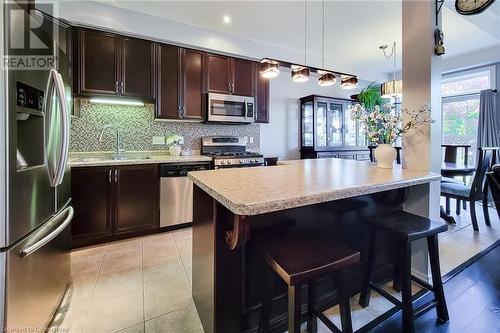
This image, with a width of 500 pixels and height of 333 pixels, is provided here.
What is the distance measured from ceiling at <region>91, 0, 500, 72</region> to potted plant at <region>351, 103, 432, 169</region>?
143cm

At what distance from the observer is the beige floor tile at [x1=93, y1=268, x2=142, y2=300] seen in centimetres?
183

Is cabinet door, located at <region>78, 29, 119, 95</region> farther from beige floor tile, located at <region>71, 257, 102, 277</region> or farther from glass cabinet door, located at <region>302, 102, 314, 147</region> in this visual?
glass cabinet door, located at <region>302, 102, 314, 147</region>

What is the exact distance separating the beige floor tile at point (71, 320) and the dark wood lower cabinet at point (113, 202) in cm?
108

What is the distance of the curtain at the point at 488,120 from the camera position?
4129 millimetres

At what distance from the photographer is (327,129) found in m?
4.70

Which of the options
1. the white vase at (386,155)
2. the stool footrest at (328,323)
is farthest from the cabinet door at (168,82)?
the stool footrest at (328,323)

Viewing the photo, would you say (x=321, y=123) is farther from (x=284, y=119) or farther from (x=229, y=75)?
(x=229, y=75)

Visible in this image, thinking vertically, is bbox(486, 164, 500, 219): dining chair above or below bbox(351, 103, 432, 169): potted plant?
below

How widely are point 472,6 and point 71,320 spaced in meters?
3.83

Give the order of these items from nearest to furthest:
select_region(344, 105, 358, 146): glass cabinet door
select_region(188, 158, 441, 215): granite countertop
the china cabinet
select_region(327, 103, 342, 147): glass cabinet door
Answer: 1. select_region(188, 158, 441, 215): granite countertop
2. the china cabinet
3. select_region(327, 103, 342, 147): glass cabinet door
4. select_region(344, 105, 358, 146): glass cabinet door

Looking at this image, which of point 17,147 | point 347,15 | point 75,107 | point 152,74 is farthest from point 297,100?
point 17,147

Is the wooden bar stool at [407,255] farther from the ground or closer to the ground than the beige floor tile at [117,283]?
farther from the ground

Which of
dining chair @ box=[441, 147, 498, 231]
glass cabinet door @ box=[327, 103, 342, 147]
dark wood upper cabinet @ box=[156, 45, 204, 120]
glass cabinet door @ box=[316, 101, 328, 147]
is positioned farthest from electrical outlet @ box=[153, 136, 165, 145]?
dining chair @ box=[441, 147, 498, 231]

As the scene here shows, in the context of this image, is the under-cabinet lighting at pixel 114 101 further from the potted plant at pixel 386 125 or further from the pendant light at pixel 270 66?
the potted plant at pixel 386 125
